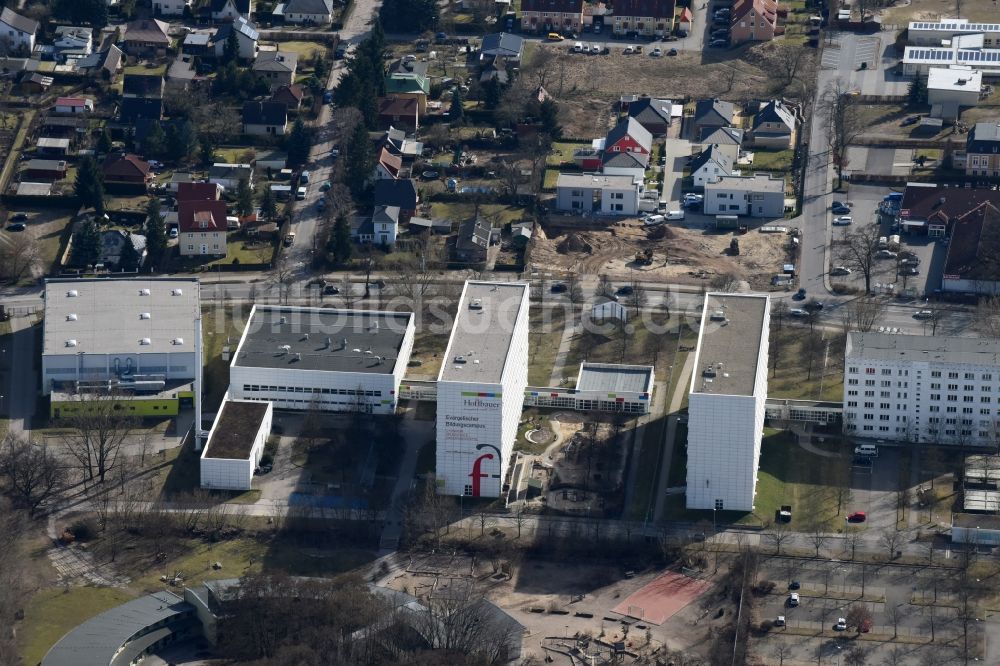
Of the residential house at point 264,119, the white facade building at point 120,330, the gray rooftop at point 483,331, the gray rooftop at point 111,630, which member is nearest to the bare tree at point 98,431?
the white facade building at point 120,330

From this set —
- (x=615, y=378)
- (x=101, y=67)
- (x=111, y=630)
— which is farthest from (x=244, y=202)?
(x=111, y=630)

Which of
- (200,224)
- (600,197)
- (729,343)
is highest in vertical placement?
(729,343)

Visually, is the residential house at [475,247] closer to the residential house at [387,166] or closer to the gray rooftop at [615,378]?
the residential house at [387,166]

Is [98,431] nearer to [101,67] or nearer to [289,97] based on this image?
[289,97]

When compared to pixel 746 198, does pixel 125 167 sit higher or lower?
lower

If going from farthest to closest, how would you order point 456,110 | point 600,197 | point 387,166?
point 456,110 → point 387,166 → point 600,197

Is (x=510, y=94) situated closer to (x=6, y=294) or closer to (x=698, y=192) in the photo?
(x=698, y=192)

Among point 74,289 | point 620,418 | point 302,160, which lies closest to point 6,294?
point 74,289
